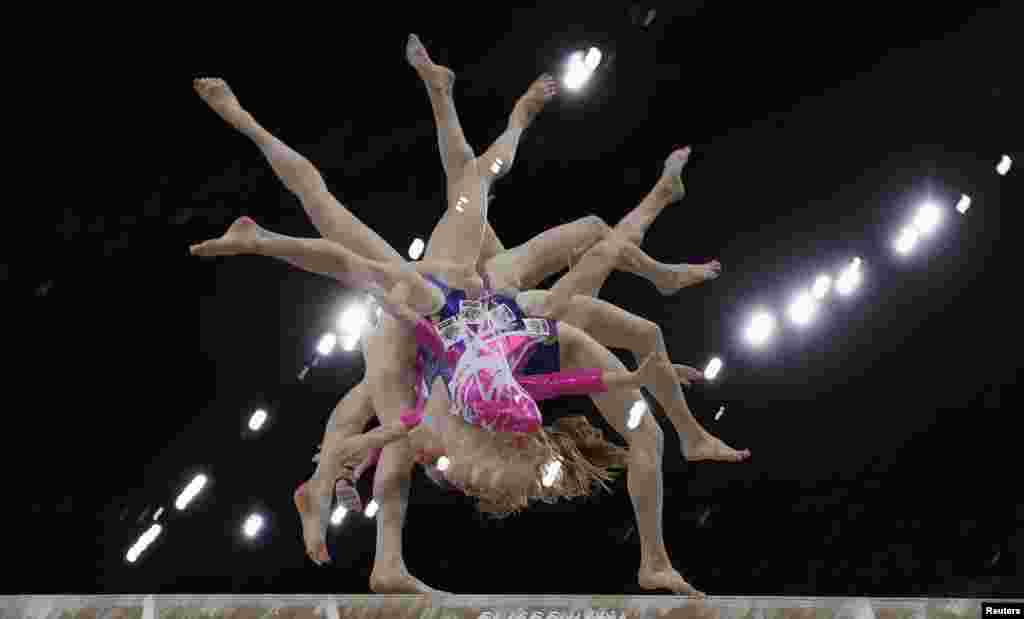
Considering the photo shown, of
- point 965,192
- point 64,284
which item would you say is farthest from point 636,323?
point 64,284

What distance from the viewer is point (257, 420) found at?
5.12m

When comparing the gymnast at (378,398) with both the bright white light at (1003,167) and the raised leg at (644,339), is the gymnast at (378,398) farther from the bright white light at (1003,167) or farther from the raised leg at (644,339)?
the bright white light at (1003,167)

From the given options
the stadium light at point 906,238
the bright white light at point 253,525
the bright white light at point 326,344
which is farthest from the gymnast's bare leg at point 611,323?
the bright white light at point 253,525

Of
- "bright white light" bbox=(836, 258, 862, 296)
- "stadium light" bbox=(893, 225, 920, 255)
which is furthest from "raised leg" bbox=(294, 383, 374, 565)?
"stadium light" bbox=(893, 225, 920, 255)

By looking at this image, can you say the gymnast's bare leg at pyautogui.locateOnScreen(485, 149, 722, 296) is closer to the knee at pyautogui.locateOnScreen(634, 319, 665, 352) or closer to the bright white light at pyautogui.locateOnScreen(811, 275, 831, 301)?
the knee at pyautogui.locateOnScreen(634, 319, 665, 352)

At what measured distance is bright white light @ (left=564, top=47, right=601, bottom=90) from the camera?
484cm

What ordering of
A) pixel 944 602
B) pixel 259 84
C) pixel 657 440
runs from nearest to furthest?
pixel 944 602
pixel 657 440
pixel 259 84

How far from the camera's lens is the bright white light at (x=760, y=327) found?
504cm

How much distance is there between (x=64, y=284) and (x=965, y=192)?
9.62 ft

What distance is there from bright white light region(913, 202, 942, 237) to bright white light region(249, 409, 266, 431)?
2.21 m

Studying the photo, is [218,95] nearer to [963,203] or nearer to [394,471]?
[394,471]

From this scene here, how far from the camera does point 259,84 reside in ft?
16.3

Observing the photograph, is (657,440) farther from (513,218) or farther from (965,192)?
(965,192)

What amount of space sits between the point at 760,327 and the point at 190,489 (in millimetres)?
1939
